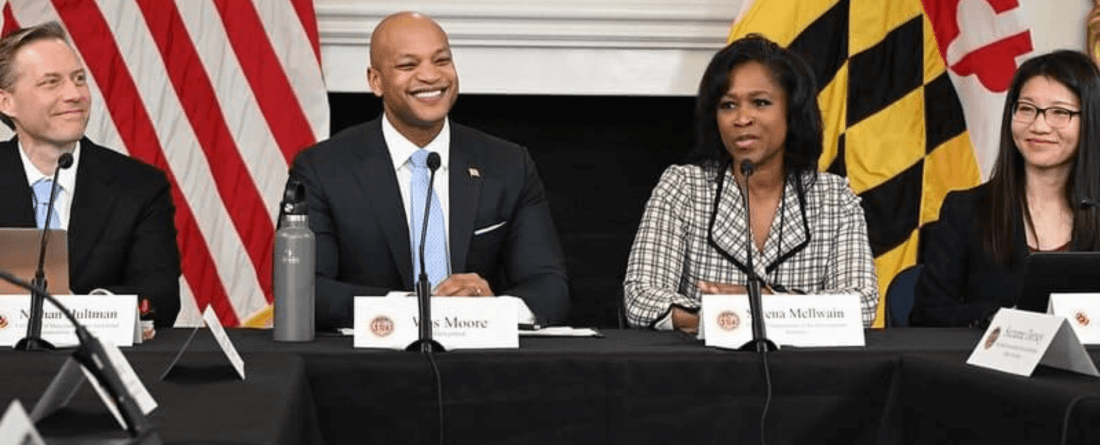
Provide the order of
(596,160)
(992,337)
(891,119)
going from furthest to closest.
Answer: (596,160), (891,119), (992,337)

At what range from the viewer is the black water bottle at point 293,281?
2.35 meters

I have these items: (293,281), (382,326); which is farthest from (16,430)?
(293,281)

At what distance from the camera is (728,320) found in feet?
7.50

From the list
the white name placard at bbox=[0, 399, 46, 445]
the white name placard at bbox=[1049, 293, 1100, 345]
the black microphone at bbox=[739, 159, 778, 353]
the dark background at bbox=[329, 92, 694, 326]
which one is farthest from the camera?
the dark background at bbox=[329, 92, 694, 326]

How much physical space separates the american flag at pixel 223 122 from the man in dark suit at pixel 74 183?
2.79 ft

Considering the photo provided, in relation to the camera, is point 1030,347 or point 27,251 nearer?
point 1030,347

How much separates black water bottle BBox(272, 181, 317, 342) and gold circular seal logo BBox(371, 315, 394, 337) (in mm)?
163

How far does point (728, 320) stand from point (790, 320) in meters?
0.11

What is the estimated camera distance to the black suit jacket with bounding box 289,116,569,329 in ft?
9.71

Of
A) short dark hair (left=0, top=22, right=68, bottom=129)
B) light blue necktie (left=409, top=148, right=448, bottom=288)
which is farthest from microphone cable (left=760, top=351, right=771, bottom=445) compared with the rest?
short dark hair (left=0, top=22, right=68, bottom=129)

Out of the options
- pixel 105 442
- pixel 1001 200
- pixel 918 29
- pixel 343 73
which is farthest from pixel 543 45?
pixel 105 442

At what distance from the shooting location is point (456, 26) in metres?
4.14

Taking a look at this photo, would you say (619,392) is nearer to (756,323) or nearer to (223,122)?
(756,323)

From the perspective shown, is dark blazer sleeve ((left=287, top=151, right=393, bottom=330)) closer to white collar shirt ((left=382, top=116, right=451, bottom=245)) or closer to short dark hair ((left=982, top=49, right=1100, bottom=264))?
white collar shirt ((left=382, top=116, right=451, bottom=245))
